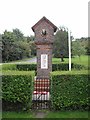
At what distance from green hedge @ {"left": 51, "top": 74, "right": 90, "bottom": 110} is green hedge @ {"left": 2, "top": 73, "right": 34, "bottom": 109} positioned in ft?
3.12

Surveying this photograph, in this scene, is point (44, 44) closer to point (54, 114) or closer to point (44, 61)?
point (44, 61)

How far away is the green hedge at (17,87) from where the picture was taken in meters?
10.4

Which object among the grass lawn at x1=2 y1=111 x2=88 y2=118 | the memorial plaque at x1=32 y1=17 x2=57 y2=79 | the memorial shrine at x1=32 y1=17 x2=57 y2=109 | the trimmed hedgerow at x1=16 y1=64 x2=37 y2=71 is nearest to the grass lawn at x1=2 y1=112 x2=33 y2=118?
the grass lawn at x1=2 y1=111 x2=88 y2=118

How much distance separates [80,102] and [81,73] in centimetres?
115

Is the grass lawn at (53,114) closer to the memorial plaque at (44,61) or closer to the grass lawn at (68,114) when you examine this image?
the grass lawn at (68,114)

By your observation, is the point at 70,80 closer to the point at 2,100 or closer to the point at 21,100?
the point at 21,100

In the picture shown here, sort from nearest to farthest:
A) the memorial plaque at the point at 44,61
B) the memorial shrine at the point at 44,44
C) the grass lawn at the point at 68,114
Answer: the grass lawn at the point at 68,114
the memorial shrine at the point at 44,44
the memorial plaque at the point at 44,61

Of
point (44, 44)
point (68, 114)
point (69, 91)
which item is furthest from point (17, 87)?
point (44, 44)

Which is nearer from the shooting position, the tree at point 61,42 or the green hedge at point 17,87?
the green hedge at point 17,87

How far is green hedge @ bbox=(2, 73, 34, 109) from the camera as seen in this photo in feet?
34.2

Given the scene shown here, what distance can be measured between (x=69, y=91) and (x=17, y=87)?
206 centimetres

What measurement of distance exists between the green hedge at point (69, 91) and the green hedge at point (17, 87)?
0.95 meters

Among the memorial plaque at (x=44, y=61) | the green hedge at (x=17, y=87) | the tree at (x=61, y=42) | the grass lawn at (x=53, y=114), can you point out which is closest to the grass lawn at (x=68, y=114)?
the grass lawn at (x=53, y=114)

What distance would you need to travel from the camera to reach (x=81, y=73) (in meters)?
10.6
